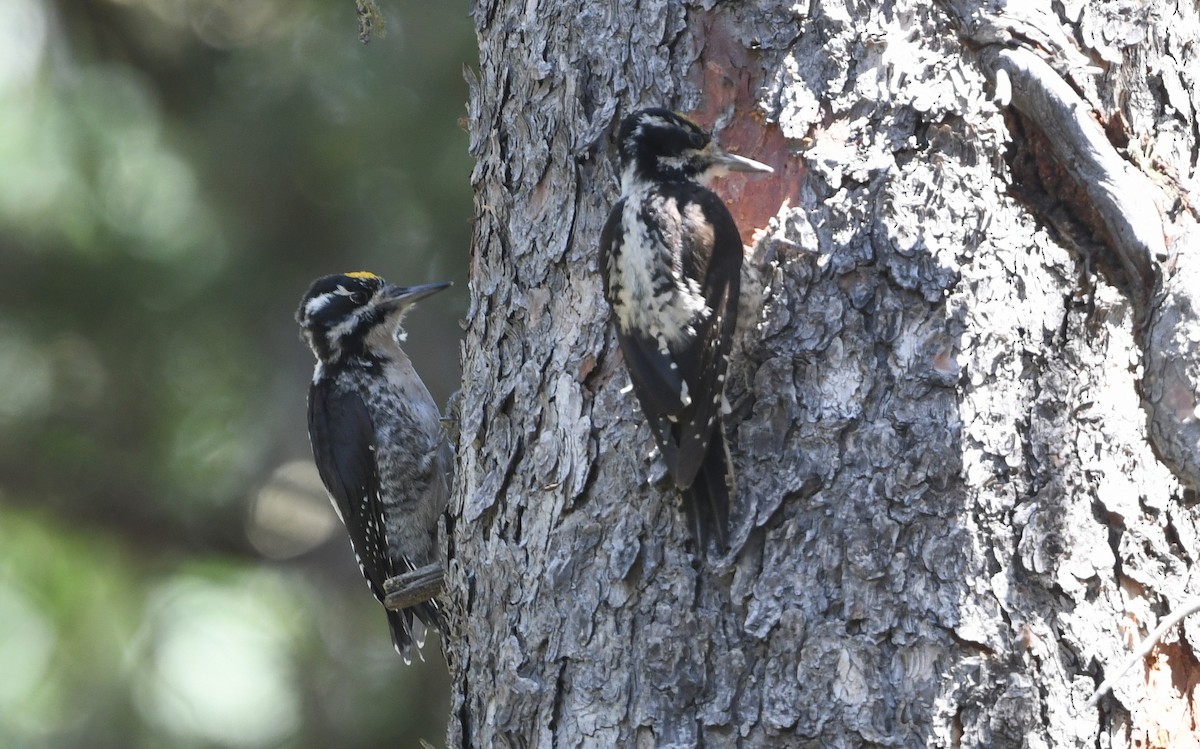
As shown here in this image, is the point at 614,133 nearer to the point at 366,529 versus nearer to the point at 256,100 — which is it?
the point at 366,529

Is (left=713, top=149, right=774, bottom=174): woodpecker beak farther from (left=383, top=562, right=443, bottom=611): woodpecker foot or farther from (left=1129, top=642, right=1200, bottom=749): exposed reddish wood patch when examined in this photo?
(left=383, top=562, right=443, bottom=611): woodpecker foot

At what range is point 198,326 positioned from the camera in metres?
5.36

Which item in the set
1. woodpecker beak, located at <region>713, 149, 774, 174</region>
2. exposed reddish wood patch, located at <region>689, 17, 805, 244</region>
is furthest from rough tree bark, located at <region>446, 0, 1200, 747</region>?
woodpecker beak, located at <region>713, 149, 774, 174</region>

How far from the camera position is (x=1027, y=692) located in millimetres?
2271

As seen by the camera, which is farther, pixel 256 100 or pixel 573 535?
pixel 256 100

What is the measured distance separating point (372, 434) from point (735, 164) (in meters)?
2.24

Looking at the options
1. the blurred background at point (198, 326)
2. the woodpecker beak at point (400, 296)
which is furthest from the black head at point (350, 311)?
the blurred background at point (198, 326)

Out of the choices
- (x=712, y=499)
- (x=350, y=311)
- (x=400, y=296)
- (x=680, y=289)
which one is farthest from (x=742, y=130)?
(x=350, y=311)

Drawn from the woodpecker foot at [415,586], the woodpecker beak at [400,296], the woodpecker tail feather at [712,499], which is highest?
the woodpecker beak at [400,296]

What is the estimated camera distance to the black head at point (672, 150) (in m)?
2.61

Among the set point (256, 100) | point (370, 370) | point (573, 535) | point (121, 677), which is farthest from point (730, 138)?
point (121, 677)

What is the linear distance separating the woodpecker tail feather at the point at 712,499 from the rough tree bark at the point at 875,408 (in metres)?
0.04

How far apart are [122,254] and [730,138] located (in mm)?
3370

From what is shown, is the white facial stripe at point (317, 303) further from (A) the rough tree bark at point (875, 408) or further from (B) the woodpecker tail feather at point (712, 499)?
(B) the woodpecker tail feather at point (712, 499)
